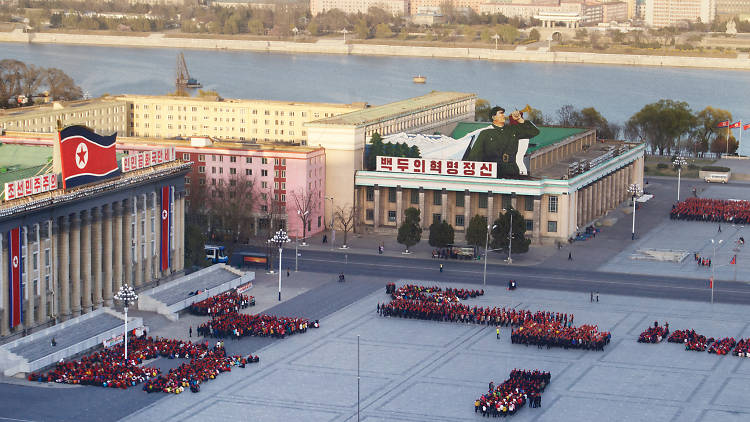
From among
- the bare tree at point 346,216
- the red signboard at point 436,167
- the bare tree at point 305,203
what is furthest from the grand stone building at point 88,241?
the red signboard at point 436,167

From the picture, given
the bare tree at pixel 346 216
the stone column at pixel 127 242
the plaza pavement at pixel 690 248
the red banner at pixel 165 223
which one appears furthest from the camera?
the bare tree at pixel 346 216

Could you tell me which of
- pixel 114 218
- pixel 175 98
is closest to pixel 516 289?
pixel 114 218

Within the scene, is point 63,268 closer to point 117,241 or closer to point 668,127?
point 117,241

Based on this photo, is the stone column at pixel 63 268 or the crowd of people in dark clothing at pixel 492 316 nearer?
the crowd of people in dark clothing at pixel 492 316

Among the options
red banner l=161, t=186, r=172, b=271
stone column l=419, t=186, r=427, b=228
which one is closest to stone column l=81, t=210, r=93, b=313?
red banner l=161, t=186, r=172, b=271

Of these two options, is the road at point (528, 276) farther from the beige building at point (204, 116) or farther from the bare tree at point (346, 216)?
the beige building at point (204, 116)

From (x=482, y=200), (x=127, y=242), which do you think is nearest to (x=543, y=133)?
(x=482, y=200)

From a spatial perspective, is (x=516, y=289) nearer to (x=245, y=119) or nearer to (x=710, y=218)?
(x=710, y=218)
